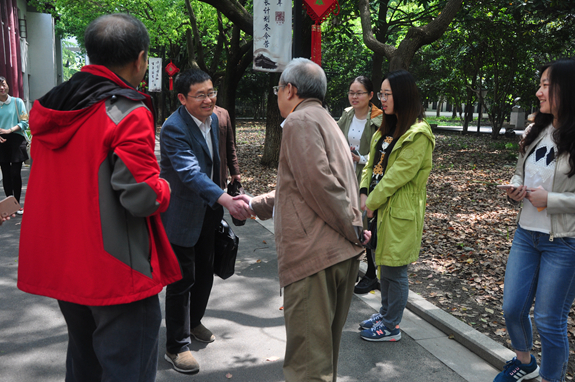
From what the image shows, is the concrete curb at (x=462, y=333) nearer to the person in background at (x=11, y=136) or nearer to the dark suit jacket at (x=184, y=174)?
the dark suit jacket at (x=184, y=174)

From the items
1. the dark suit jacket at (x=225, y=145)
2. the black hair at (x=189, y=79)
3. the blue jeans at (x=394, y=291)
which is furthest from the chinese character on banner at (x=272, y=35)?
the blue jeans at (x=394, y=291)

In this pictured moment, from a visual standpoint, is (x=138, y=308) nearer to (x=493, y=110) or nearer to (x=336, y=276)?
(x=336, y=276)

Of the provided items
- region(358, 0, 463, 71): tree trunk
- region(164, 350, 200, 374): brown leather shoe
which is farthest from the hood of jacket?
region(358, 0, 463, 71): tree trunk

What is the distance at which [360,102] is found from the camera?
4.91 meters

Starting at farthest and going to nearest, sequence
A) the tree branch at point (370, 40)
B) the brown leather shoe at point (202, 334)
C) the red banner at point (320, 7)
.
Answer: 1. the tree branch at point (370, 40)
2. the red banner at point (320, 7)
3. the brown leather shoe at point (202, 334)

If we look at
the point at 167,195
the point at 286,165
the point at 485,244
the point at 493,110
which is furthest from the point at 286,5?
the point at 493,110

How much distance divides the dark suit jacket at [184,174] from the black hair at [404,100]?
140cm

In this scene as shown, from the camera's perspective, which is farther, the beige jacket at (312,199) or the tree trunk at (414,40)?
the tree trunk at (414,40)

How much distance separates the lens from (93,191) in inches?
79.6

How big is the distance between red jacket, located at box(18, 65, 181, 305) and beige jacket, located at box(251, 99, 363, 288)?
66 cm

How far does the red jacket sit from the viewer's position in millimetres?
1997

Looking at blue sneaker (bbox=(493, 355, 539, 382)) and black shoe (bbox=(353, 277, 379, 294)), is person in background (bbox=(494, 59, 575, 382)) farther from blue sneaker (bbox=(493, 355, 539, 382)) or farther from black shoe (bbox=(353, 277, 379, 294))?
black shoe (bbox=(353, 277, 379, 294))

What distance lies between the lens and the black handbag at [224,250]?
3.79 m

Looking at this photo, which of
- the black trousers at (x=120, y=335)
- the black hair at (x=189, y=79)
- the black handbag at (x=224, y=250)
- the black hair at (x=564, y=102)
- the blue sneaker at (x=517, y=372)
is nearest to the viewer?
the black trousers at (x=120, y=335)
